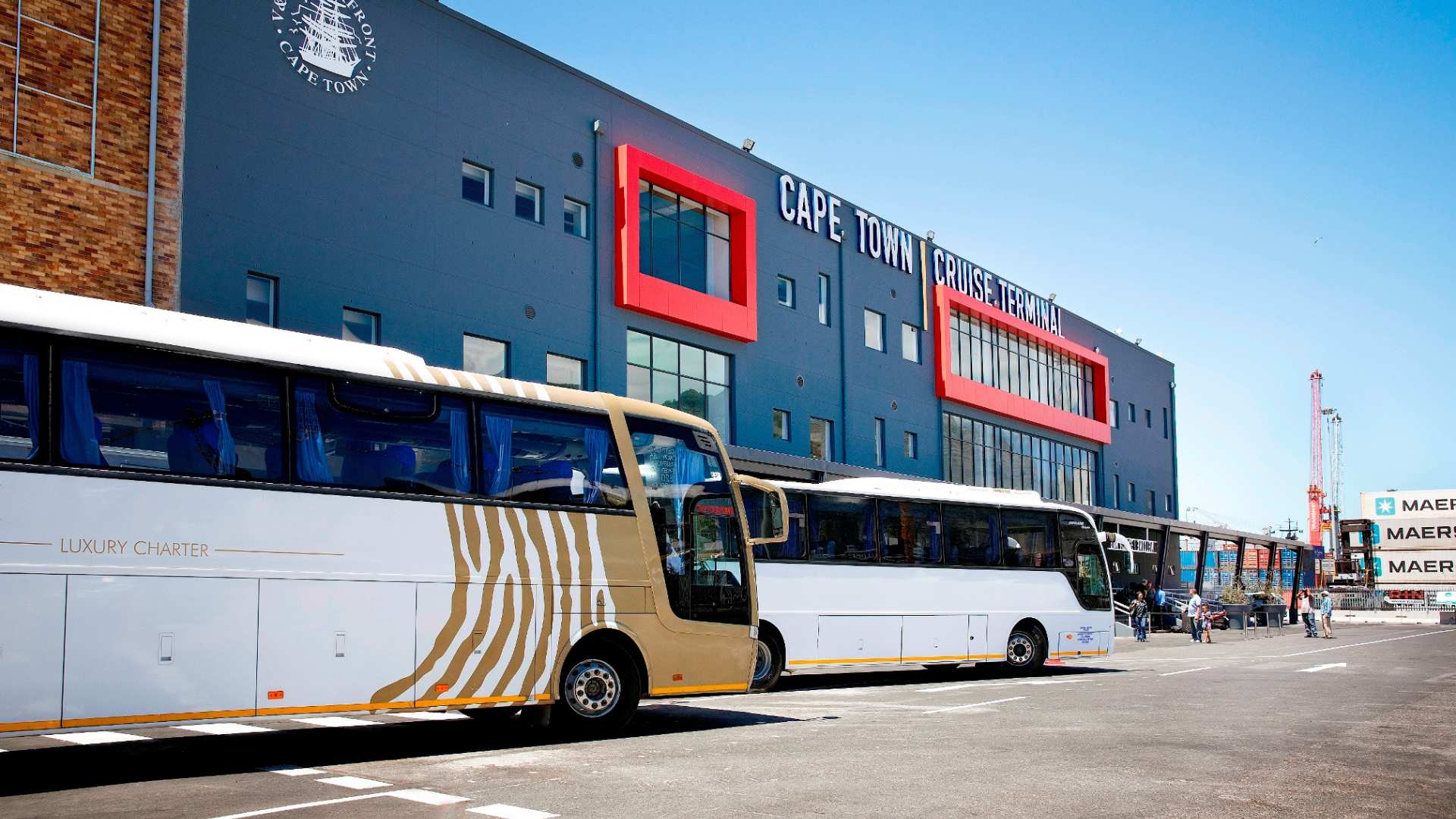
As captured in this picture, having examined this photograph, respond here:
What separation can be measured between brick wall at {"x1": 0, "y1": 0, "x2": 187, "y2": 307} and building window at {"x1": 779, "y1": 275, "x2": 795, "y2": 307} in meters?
18.5

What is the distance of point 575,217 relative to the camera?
29.0 metres

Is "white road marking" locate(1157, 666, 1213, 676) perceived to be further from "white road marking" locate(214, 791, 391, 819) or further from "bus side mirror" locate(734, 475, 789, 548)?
"white road marking" locate(214, 791, 391, 819)

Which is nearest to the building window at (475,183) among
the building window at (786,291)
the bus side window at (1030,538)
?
the building window at (786,291)

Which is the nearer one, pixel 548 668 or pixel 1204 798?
pixel 1204 798

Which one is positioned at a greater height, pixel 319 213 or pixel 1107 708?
pixel 319 213

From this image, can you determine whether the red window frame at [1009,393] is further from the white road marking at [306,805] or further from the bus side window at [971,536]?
the white road marking at [306,805]

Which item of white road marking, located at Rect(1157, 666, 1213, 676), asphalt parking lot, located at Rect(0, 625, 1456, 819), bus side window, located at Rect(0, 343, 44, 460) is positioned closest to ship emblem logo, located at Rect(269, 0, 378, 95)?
asphalt parking lot, located at Rect(0, 625, 1456, 819)

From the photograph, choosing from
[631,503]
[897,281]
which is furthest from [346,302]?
[897,281]

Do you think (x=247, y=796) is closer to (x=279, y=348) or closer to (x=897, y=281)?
(x=279, y=348)

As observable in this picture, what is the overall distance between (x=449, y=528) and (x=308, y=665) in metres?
1.76

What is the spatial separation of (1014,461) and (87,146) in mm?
37445

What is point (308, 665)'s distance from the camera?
10.6m

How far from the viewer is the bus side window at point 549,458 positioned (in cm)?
1210

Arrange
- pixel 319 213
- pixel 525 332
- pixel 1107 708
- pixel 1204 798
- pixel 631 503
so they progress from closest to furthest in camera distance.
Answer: pixel 1204 798 < pixel 631 503 < pixel 1107 708 < pixel 319 213 < pixel 525 332
